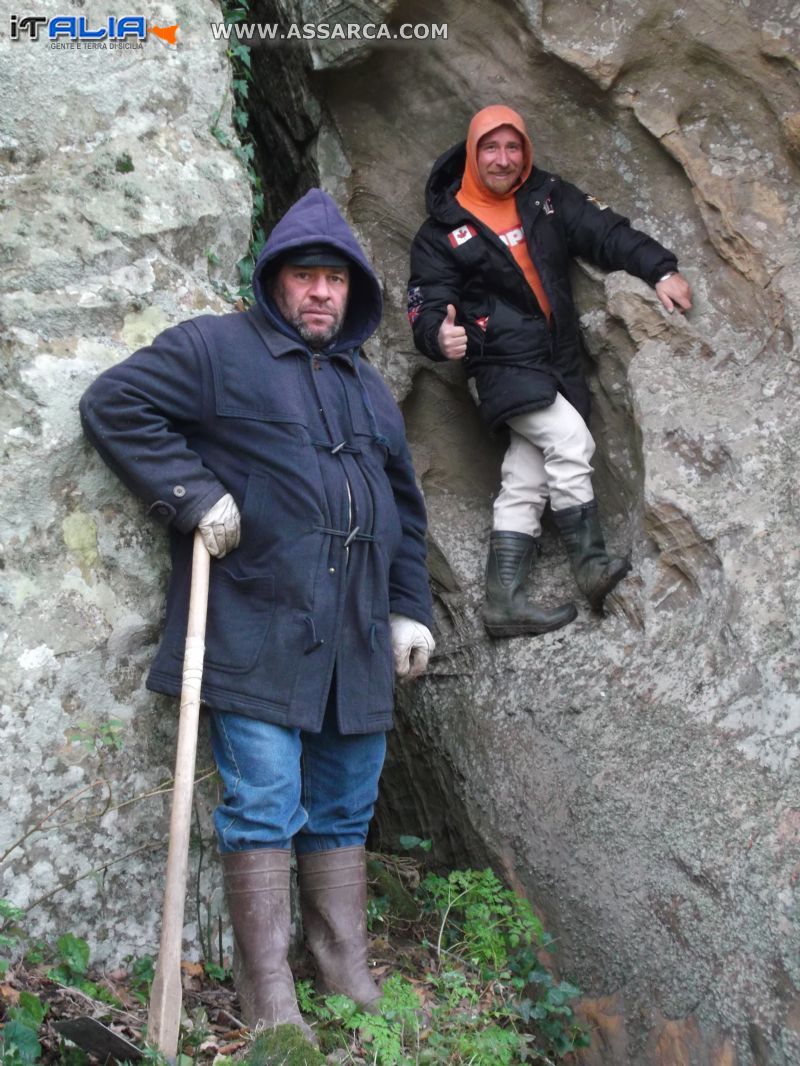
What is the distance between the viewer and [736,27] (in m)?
5.31

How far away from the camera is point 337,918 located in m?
3.99

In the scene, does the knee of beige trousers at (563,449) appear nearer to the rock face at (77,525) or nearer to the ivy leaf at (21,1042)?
the rock face at (77,525)

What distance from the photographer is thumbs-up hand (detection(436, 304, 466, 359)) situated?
5.22 m

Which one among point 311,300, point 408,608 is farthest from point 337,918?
point 311,300

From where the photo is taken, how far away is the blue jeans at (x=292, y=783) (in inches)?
147

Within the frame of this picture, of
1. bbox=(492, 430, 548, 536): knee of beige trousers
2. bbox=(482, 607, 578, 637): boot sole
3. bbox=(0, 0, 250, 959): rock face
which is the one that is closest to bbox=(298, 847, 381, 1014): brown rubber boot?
bbox=(0, 0, 250, 959): rock face

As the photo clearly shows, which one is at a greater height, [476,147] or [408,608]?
[476,147]

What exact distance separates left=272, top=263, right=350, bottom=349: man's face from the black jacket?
1.20 metres

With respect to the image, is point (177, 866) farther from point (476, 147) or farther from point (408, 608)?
point (476, 147)

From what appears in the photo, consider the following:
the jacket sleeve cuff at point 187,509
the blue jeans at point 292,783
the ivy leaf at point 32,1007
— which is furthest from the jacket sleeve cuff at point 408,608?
the ivy leaf at point 32,1007

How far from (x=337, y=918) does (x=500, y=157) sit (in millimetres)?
3374

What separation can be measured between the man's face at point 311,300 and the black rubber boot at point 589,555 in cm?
163

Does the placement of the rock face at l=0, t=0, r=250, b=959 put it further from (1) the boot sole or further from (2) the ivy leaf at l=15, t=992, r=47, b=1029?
(1) the boot sole

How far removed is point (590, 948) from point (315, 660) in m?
1.54
